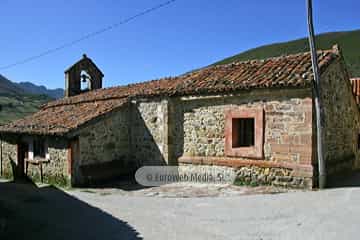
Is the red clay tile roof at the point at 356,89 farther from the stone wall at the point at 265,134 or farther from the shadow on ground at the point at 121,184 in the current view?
the shadow on ground at the point at 121,184

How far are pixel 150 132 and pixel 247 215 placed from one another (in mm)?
6830

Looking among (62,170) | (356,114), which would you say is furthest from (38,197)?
(356,114)

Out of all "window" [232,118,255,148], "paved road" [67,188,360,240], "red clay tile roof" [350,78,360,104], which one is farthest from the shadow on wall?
"red clay tile roof" [350,78,360,104]

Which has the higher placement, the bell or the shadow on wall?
the bell

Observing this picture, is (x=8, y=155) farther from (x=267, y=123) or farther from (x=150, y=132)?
(x=267, y=123)

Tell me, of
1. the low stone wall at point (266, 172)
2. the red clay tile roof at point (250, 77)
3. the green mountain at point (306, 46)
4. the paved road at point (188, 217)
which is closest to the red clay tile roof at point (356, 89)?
the red clay tile roof at point (250, 77)

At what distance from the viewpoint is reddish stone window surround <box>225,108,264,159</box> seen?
1009cm

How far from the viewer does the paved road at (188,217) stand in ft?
19.5

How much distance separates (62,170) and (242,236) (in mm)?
8587

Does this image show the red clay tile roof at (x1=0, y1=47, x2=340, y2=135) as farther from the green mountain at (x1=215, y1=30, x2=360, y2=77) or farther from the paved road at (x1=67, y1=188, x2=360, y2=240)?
the green mountain at (x1=215, y1=30, x2=360, y2=77)

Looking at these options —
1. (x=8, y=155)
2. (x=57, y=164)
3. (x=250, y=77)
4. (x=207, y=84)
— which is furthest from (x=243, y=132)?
(x=8, y=155)

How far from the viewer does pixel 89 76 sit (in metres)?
21.1

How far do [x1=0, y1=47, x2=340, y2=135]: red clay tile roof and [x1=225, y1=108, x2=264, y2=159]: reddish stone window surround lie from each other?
29.8 inches

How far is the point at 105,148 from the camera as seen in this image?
510 inches
